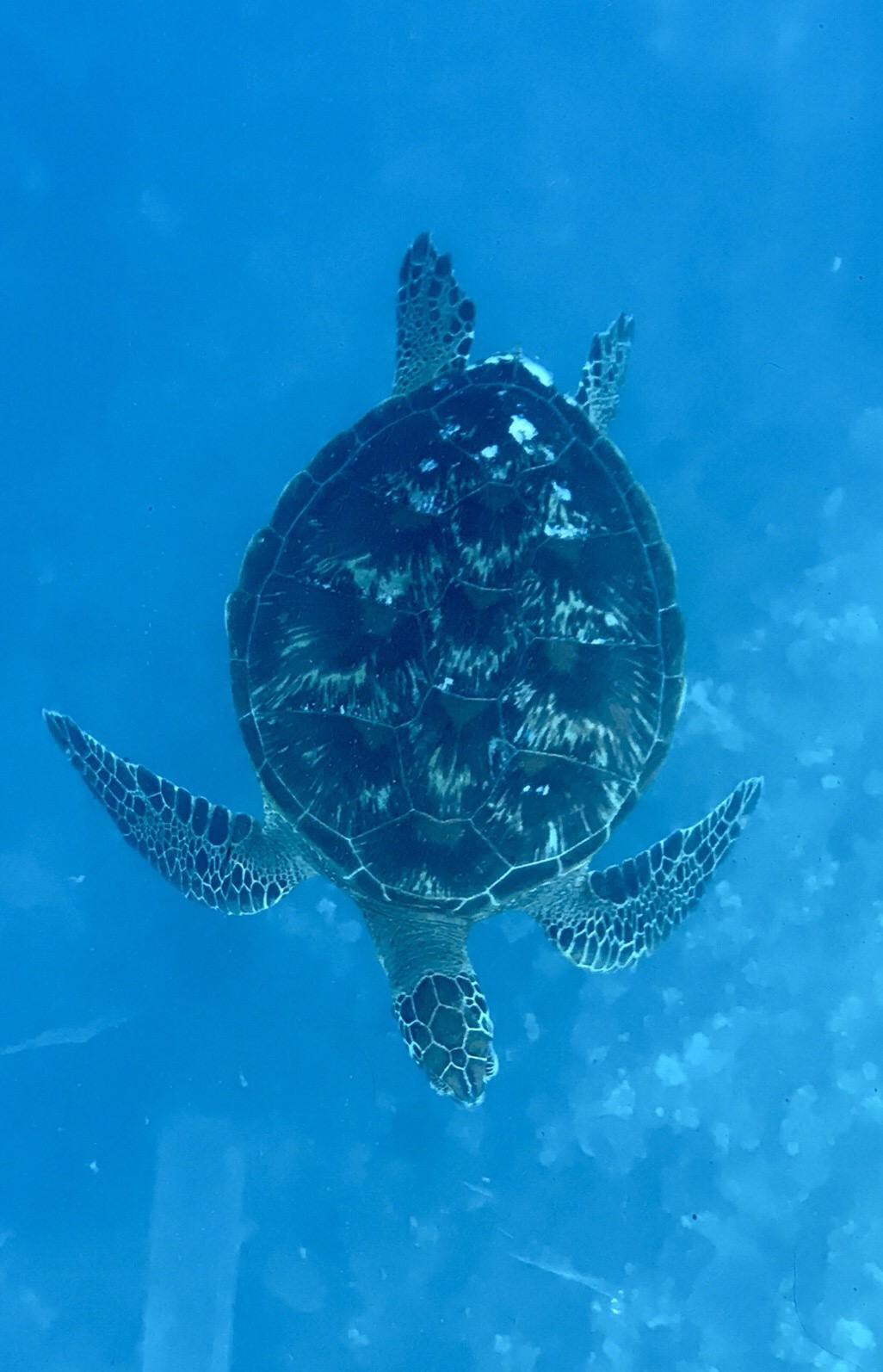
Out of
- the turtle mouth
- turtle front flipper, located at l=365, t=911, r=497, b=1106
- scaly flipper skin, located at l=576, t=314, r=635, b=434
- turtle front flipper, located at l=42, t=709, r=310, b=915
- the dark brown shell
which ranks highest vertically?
scaly flipper skin, located at l=576, t=314, r=635, b=434

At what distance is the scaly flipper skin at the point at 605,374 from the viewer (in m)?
5.32

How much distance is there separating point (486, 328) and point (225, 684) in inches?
115

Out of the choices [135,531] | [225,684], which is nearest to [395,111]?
[135,531]

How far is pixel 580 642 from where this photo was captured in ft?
15.0

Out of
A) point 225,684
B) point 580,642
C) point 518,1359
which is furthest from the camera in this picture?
point 225,684

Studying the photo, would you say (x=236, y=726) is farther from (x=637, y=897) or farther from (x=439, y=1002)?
(x=637, y=897)

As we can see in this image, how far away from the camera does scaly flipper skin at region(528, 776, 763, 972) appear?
5.13m

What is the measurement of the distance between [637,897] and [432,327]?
355cm

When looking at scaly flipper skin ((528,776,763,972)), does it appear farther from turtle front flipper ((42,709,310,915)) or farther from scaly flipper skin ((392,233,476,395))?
scaly flipper skin ((392,233,476,395))

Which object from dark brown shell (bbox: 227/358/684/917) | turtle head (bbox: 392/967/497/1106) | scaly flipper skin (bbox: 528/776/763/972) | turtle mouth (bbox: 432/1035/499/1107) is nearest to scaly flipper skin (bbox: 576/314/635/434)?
dark brown shell (bbox: 227/358/684/917)

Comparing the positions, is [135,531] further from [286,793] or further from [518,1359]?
[518,1359]

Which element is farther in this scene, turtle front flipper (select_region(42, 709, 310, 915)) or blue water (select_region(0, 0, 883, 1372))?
blue water (select_region(0, 0, 883, 1372))

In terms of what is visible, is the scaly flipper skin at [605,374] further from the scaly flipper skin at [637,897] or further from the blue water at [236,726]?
the scaly flipper skin at [637,897]

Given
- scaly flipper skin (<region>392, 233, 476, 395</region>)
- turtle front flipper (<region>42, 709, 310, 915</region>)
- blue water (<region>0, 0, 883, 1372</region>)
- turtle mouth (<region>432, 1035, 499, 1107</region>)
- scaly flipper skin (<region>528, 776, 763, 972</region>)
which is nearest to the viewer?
turtle mouth (<region>432, 1035, 499, 1107</region>)
